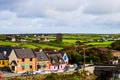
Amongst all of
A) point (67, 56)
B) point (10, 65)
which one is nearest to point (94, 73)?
point (67, 56)

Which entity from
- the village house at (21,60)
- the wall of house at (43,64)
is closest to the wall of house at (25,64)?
the village house at (21,60)

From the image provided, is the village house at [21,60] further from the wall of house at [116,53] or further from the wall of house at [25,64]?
the wall of house at [116,53]

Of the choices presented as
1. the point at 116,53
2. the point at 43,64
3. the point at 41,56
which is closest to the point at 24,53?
the point at 41,56

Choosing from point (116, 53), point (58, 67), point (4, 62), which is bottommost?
point (58, 67)

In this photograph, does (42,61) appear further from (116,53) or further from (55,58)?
(116,53)

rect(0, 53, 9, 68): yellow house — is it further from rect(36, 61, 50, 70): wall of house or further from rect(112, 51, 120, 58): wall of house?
rect(112, 51, 120, 58): wall of house

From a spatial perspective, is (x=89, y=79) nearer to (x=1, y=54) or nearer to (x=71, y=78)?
(x=71, y=78)

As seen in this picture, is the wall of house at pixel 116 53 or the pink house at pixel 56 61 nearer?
the pink house at pixel 56 61
